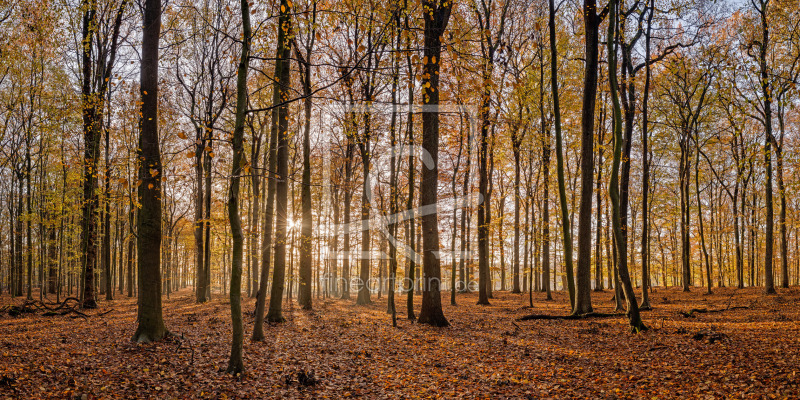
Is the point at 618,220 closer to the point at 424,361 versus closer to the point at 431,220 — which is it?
the point at 431,220

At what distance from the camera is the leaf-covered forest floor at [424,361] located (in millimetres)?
5500

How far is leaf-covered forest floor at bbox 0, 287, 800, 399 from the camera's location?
5.50 metres

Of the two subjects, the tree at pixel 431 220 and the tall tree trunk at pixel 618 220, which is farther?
the tree at pixel 431 220

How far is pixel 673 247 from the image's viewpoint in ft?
109

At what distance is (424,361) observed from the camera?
308 inches

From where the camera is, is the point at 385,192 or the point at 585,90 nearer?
the point at 585,90

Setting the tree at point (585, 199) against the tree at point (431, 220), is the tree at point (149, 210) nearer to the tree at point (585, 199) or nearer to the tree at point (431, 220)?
the tree at point (431, 220)

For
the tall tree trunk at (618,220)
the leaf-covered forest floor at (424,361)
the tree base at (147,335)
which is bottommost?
the leaf-covered forest floor at (424,361)

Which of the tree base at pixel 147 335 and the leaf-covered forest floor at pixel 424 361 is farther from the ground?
the tree base at pixel 147 335

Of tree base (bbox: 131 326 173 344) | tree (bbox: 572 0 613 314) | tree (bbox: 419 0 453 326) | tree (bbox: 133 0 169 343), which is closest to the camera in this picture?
tree base (bbox: 131 326 173 344)

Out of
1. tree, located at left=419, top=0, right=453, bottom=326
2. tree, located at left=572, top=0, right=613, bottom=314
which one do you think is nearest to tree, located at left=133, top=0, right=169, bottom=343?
tree, located at left=419, top=0, right=453, bottom=326
